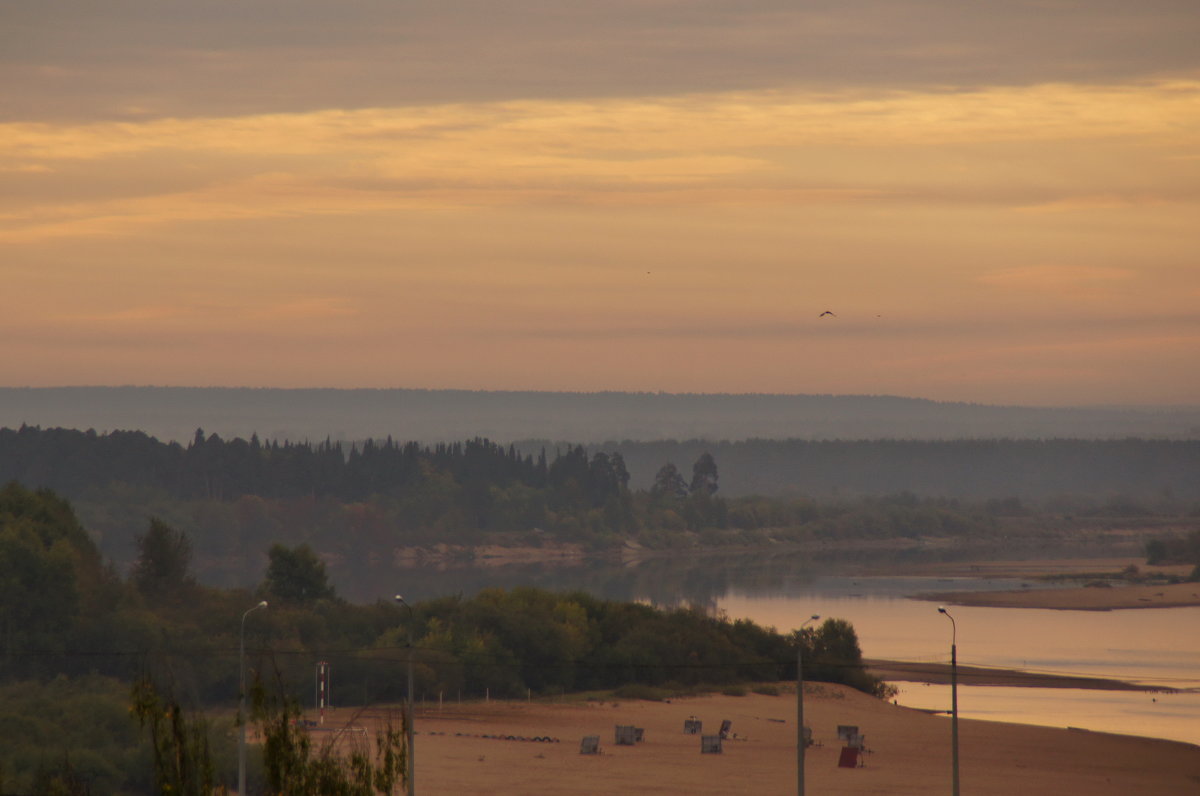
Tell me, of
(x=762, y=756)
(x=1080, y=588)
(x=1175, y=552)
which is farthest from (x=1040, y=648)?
(x=1175, y=552)

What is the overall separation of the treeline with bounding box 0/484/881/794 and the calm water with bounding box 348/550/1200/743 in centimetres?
782

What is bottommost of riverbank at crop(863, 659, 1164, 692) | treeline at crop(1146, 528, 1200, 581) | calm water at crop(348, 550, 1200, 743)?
riverbank at crop(863, 659, 1164, 692)

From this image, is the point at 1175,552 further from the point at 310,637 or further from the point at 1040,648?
the point at 310,637

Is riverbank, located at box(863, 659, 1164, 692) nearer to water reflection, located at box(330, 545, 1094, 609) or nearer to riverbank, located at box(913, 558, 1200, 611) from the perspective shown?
water reflection, located at box(330, 545, 1094, 609)

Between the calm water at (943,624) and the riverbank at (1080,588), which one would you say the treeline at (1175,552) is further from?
the calm water at (943,624)

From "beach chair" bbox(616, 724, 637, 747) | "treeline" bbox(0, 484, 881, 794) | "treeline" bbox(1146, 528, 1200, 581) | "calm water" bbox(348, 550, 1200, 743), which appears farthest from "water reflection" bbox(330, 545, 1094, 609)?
"beach chair" bbox(616, 724, 637, 747)

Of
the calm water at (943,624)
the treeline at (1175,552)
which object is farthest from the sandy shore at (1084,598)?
the treeline at (1175,552)

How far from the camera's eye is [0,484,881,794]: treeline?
6047cm

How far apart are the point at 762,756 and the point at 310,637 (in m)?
25.1

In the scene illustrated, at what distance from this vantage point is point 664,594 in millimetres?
119062

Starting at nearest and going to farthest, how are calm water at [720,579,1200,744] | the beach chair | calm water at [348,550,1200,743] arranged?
the beach chair < calm water at [720,579,1200,744] < calm water at [348,550,1200,743]

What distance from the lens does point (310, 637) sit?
221ft

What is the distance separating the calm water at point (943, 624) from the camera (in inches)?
2336

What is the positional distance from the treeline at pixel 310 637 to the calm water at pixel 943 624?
7.82 metres
